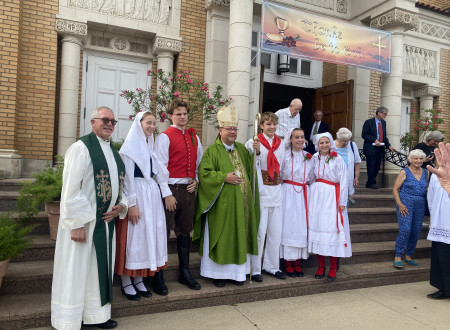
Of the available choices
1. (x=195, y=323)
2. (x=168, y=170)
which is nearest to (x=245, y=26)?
(x=168, y=170)

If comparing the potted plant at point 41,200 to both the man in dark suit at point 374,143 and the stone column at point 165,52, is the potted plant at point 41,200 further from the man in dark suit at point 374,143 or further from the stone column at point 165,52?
the man in dark suit at point 374,143

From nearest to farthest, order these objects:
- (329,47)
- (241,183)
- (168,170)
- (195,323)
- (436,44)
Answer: (195,323) < (168,170) < (241,183) < (329,47) < (436,44)

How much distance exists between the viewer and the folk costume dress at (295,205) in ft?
15.4

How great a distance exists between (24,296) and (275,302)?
8.95 ft

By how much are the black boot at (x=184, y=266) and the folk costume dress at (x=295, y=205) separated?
4.17ft

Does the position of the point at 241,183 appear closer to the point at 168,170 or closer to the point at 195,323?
the point at 168,170

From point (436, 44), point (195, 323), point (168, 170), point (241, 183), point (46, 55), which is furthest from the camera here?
point (436, 44)

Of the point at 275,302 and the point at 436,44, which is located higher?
the point at 436,44

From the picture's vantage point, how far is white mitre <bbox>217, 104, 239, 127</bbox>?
166 inches

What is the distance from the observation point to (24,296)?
3660 mm

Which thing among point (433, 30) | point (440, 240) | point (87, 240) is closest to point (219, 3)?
point (440, 240)

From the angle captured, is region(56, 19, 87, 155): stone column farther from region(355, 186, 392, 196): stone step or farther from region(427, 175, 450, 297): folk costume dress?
region(427, 175, 450, 297): folk costume dress

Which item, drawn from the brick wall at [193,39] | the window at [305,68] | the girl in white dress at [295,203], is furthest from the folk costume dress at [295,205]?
the window at [305,68]

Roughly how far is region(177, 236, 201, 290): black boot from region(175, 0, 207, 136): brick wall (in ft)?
14.7
